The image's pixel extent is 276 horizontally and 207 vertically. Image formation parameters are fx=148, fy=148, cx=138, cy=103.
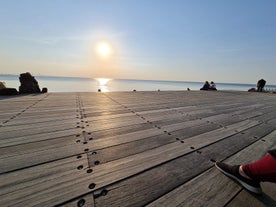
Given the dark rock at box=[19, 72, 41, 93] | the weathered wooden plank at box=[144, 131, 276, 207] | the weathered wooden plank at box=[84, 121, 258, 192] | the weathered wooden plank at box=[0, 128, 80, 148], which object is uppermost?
the dark rock at box=[19, 72, 41, 93]

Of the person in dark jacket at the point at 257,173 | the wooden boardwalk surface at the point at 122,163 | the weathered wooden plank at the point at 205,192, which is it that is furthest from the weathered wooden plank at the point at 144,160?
the person in dark jacket at the point at 257,173

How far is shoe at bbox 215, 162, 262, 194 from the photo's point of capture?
3.82 feet

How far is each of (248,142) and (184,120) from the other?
1.11 meters

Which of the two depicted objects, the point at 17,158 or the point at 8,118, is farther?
the point at 8,118

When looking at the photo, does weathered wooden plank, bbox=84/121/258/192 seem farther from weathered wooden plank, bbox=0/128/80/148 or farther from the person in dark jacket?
weathered wooden plank, bbox=0/128/80/148

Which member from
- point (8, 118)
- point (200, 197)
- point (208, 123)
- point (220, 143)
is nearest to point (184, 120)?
point (208, 123)

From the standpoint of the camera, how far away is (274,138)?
2262 millimetres

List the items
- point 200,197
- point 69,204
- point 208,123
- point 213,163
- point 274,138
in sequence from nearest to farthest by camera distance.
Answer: point 69,204 → point 200,197 → point 213,163 → point 274,138 → point 208,123

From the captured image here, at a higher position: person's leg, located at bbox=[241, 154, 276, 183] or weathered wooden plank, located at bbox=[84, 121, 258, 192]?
person's leg, located at bbox=[241, 154, 276, 183]

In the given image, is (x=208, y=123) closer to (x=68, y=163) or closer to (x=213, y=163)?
(x=213, y=163)

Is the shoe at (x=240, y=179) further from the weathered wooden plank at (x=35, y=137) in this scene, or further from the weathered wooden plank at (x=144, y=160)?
the weathered wooden plank at (x=35, y=137)

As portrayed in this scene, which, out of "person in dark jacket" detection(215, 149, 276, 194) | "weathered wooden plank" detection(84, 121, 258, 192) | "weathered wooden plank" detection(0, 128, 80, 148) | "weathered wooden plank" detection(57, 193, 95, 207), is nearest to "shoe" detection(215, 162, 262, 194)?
"person in dark jacket" detection(215, 149, 276, 194)

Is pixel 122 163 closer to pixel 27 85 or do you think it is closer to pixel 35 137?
pixel 35 137

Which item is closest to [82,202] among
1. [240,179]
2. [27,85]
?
[240,179]
